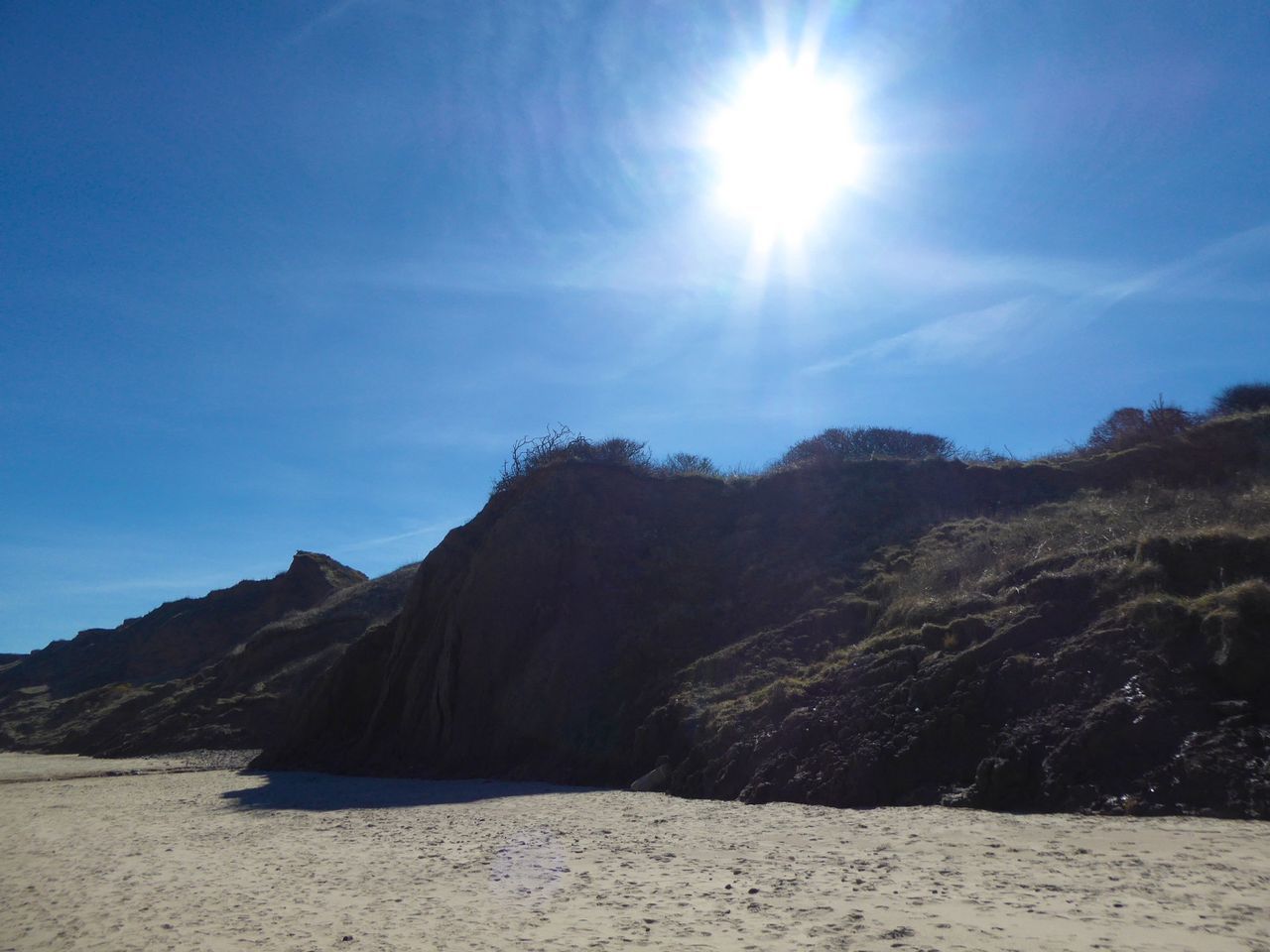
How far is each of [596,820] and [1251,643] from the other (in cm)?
796

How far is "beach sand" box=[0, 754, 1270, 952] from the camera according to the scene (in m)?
6.23

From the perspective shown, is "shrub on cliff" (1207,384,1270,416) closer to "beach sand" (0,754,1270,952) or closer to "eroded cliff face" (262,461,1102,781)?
"eroded cliff face" (262,461,1102,781)

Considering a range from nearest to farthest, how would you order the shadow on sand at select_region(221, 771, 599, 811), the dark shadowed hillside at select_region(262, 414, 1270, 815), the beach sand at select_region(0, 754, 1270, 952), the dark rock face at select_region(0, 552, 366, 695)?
the beach sand at select_region(0, 754, 1270, 952) → the dark shadowed hillside at select_region(262, 414, 1270, 815) → the shadow on sand at select_region(221, 771, 599, 811) → the dark rock face at select_region(0, 552, 366, 695)

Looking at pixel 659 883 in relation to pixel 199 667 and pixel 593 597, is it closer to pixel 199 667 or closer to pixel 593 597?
pixel 593 597

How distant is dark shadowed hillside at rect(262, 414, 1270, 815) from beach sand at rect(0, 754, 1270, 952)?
1.23 metres

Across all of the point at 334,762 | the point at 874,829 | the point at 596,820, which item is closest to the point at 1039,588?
the point at 874,829

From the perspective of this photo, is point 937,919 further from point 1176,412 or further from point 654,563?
point 1176,412

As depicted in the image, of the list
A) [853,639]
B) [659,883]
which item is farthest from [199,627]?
Result: [659,883]

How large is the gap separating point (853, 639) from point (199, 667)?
147 feet

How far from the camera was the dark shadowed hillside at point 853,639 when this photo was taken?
1056 cm

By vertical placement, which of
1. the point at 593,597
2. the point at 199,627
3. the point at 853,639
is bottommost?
the point at 853,639

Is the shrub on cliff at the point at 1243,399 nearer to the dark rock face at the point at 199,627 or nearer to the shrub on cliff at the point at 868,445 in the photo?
the shrub on cliff at the point at 868,445

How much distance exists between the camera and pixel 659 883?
26.3 ft

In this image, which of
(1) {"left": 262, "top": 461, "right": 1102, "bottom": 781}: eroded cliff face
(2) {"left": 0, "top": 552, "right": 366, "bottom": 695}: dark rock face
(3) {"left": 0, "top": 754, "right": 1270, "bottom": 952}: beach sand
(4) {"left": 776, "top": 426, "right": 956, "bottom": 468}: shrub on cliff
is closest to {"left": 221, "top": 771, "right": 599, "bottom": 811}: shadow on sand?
(1) {"left": 262, "top": 461, "right": 1102, "bottom": 781}: eroded cliff face
